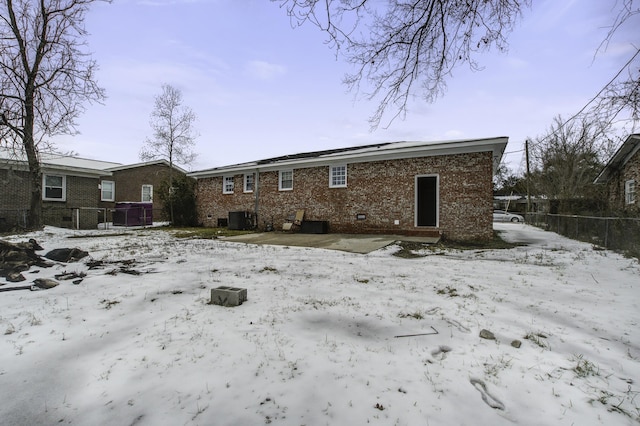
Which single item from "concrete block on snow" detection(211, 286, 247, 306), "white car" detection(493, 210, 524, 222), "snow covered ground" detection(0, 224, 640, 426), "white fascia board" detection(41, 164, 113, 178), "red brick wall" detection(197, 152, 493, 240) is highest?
"white fascia board" detection(41, 164, 113, 178)

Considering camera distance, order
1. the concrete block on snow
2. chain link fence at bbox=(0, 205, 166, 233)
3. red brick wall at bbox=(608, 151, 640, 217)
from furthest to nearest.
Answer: chain link fence at bbox=(0, 205, 166, 233) → red brick wall at bbox=(608, 151, 640, 217) → the concrete block on snow

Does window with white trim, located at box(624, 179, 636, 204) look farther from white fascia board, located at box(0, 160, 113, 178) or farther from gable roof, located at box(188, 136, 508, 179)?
white fascia board, located at box(0, 160, 113, 178)

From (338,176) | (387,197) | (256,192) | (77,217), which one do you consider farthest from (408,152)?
(77,217)

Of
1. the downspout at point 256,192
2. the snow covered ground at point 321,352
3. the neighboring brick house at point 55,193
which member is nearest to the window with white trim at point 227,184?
the downspout at point 256,192

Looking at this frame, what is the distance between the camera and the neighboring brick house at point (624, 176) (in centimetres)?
1235

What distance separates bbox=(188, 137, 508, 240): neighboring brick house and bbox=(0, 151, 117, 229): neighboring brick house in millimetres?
7317

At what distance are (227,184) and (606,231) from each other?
16.5m

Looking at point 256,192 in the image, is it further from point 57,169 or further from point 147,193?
point 147,193

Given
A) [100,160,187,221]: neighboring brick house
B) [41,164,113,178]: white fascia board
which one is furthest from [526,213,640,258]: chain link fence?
[41,164,113,178]: white fascia board

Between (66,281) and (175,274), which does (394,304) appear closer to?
(175,274)

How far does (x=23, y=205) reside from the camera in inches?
626

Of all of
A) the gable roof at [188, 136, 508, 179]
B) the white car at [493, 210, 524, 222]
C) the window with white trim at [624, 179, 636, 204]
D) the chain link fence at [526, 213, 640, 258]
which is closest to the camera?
the chain link fence at [526, 213, 640, 258]

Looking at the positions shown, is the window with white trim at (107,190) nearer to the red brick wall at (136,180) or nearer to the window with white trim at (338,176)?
the red brick wall at (136,180)

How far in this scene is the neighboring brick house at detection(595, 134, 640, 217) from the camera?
1235 centimetres
